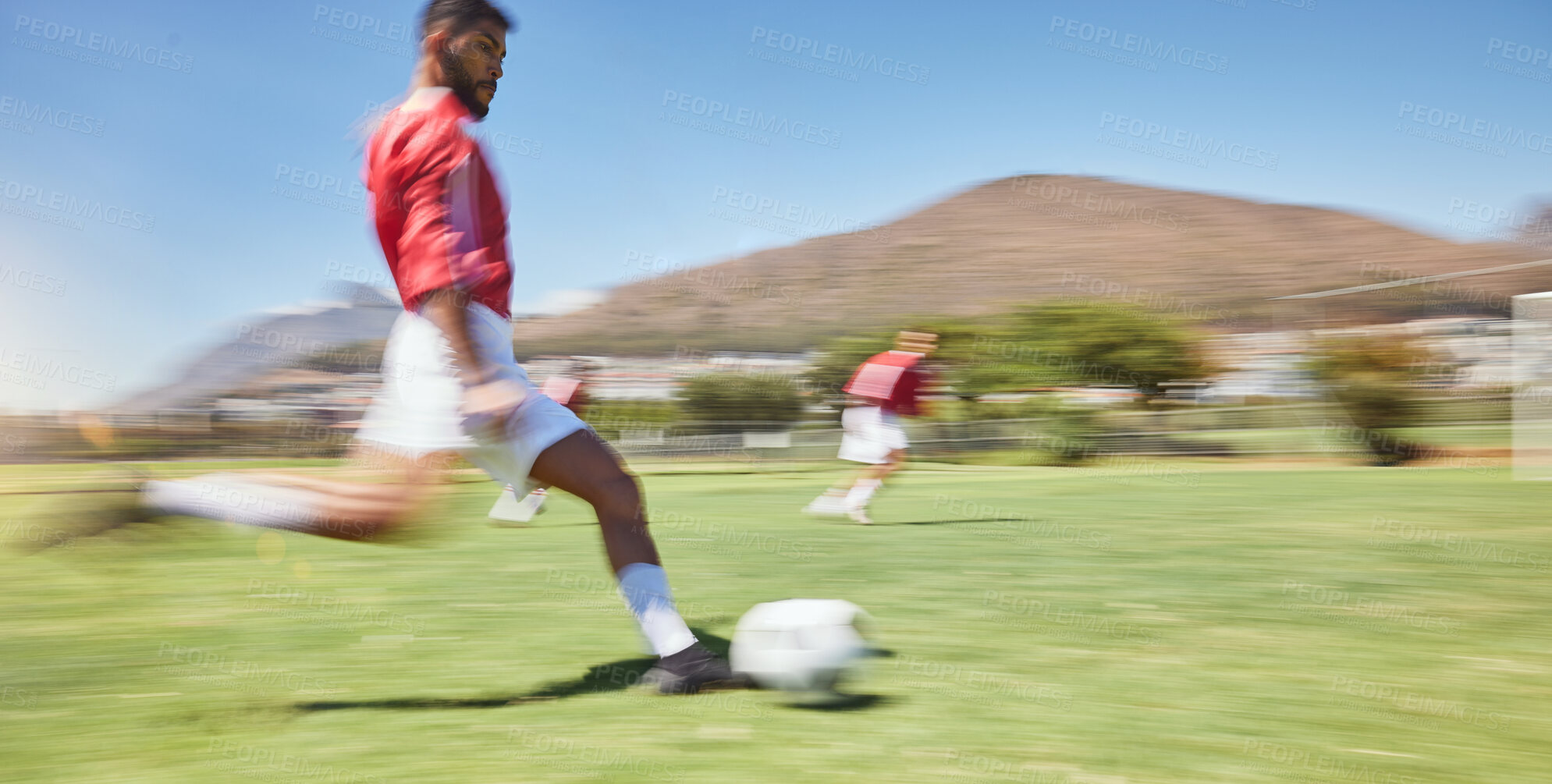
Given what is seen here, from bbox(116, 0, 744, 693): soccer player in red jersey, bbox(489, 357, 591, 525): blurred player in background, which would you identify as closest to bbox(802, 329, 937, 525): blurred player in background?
bbox(489, 357, 591, 525): blurred player in background

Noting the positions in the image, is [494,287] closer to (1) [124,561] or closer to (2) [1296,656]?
(1) [124,561]

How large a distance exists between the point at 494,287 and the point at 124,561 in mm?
1206

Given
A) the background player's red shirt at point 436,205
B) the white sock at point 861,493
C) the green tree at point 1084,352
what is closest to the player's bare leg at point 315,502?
the background player's red shirt at point 436,205

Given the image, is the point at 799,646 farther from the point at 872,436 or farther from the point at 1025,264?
the point at 1025,264

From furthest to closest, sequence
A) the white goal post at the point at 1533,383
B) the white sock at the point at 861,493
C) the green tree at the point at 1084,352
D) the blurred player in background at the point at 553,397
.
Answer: the green tree at the point at 1084,352 → the white goal post at the point at 1533,383 → the blurred player in background at the point at 553,397 → the white sock at the point at 861,493

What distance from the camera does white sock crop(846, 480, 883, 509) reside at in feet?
28.4

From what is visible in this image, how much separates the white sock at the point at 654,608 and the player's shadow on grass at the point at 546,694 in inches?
8.9

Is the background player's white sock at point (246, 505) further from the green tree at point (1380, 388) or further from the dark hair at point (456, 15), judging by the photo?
the green tree at point (1380, 388)

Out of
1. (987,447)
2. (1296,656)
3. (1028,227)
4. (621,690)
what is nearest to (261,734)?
(621,690)

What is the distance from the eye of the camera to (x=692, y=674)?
2842mm

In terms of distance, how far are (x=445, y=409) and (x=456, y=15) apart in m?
1.12

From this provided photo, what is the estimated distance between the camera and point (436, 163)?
8.48 feet

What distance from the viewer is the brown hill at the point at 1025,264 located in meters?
118

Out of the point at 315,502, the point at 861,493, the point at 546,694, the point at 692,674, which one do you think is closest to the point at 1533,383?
the point at 861,493
